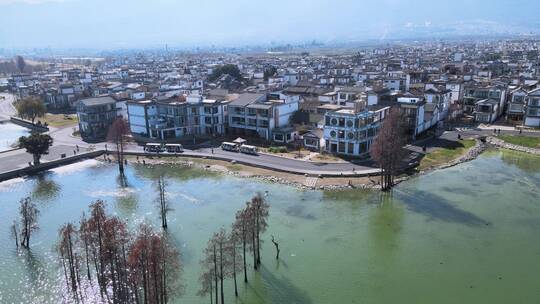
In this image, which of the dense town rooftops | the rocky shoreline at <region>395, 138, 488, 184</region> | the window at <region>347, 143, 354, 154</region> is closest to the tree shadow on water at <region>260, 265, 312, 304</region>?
the rocky shoreline at <region>395, 138, 488, 184</region>

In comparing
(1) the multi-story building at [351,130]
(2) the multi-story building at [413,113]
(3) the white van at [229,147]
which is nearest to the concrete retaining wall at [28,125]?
(3) the white van at [229,147]

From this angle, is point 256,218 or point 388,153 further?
point 388,153

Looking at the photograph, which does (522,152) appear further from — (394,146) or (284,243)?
(284,243)

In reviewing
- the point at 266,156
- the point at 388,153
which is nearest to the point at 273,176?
the point at 266,156

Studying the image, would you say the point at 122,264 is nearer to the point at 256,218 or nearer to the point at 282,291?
the point at 256,218

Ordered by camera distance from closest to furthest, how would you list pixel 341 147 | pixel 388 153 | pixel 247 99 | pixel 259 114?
pixel 388 153 < pixel 341 147 < pixel 259 114 < pixel 247 99

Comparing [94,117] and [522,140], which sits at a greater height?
[94,117]

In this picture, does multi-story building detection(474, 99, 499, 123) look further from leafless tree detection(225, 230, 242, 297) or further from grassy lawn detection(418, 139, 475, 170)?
leafless tree detection(225, 230, 242, 297)
